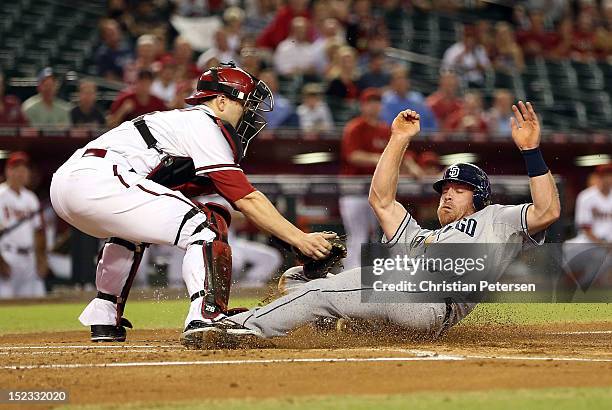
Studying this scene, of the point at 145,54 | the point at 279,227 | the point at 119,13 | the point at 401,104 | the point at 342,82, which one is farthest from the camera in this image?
the point at 119,13

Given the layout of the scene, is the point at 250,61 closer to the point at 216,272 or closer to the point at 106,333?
the point at 106,333

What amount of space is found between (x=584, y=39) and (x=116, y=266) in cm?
1557

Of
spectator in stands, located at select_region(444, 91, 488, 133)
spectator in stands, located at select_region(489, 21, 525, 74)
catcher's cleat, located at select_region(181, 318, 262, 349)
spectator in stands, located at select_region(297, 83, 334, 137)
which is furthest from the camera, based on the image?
spectator in stands, located at select_region(489, 21, 525, 74)

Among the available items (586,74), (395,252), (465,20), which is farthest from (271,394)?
(465,20)

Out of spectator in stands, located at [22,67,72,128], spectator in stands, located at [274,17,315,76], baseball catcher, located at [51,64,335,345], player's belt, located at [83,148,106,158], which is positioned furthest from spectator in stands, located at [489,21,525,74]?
player's belt, located at [83,148,106,158]

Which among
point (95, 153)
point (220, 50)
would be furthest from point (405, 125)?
point (220, 50)

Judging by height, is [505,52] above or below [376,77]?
above

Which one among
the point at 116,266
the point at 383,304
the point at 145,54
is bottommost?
the point at 383,304

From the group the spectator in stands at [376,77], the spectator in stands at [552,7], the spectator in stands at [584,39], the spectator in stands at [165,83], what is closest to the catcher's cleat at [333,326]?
the spectator in stands at [165,83]

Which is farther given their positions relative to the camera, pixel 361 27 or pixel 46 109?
pixel 361 27

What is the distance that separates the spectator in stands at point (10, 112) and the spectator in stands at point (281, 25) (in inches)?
179

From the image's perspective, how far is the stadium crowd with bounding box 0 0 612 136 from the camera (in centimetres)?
1262

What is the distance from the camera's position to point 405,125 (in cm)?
677

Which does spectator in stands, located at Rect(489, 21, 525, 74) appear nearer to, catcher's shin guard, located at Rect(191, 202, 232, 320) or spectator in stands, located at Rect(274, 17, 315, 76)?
spectator in stands, located at Rect(274, 17, 315, 76)
